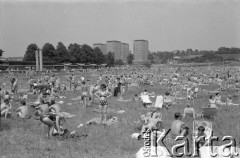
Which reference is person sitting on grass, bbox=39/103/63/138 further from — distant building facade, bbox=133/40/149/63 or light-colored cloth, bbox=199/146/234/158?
distant building facade, bbox=133/40/149/63

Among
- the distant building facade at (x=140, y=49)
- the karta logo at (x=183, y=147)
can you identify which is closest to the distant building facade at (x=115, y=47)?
the distant building facade at (x=140, y=49)

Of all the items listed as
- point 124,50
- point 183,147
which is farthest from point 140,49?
point 183,147

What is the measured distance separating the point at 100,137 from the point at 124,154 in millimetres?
1595

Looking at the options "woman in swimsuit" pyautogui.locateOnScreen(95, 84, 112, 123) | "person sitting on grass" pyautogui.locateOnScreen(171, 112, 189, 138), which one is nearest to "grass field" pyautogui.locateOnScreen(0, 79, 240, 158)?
"woman in swimsuit" pyautogui.locateOnScreen(95, 84, 112, 123)

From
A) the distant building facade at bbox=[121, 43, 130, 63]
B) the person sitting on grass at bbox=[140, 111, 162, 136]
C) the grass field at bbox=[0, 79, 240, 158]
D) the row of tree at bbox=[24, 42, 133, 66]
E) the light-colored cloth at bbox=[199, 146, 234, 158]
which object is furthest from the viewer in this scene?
the distant building facade at bbox=[121, 43, 130, 63]

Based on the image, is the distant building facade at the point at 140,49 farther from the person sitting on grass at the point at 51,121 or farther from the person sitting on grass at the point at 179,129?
the person sitting on grass at the point at 51,121

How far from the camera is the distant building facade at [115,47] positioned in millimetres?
144375

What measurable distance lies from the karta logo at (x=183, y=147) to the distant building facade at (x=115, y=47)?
137 meters

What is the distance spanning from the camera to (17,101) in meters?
14.1

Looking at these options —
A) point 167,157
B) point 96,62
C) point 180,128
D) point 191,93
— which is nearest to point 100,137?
point 180,128

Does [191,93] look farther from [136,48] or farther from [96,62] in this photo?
[136,48]

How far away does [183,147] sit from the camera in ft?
23.4

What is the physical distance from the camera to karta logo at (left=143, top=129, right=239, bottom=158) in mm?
5492

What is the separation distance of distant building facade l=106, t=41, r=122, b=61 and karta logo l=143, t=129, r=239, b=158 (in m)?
137
